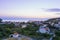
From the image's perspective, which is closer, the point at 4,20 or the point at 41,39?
the point at 41,39

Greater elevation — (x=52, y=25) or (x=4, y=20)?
(x=4, y=20)

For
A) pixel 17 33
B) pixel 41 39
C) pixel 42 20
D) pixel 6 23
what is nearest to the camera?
pixel 41 39

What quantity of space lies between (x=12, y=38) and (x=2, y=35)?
35 cm

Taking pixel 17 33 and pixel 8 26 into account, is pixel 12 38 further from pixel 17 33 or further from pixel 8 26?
pixel 8 26

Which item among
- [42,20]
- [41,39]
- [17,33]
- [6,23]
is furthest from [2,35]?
[42,20]

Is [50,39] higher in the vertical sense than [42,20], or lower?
lower

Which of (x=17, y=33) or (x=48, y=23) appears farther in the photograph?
(x=48, y=23)

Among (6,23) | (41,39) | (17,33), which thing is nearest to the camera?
(41,39)

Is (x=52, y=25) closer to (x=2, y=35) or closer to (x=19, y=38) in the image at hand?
(x=19, y=38)

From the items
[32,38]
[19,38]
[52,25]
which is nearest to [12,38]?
[19,38]

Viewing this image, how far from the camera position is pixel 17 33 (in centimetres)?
436

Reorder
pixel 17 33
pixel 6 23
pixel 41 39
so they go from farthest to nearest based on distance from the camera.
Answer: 1. pixel 6 23
2. pixel 17 33
3. pixel 41 39

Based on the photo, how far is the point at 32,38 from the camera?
13.6ft

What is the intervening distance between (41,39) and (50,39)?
314 millimetres
